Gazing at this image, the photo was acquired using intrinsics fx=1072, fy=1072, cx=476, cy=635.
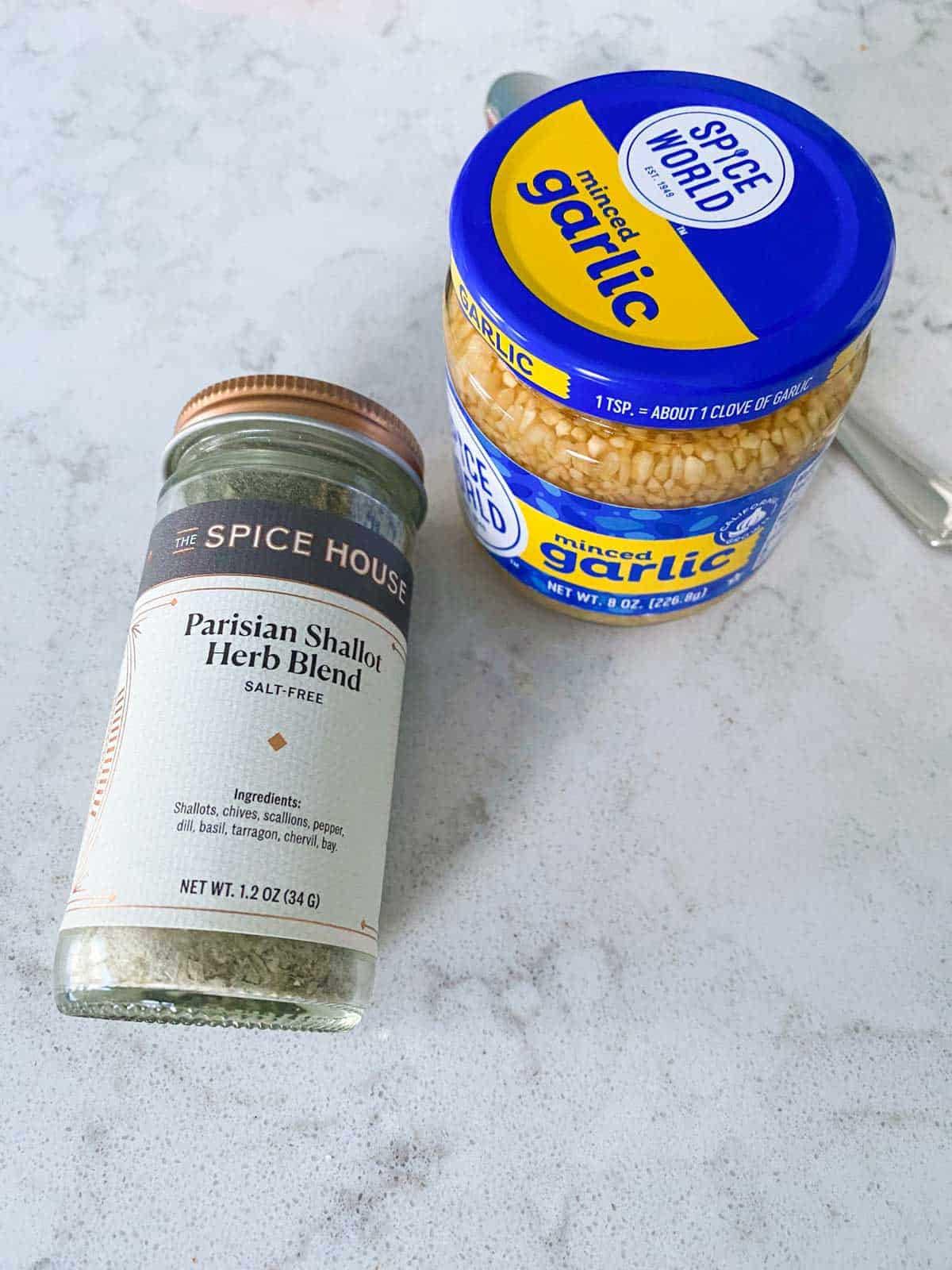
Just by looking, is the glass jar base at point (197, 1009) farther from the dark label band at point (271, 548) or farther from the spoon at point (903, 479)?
the spoon at point (903, 479)

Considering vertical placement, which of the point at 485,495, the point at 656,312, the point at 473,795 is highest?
the point at 656,312

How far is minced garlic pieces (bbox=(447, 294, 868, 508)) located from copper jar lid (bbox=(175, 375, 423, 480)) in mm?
63

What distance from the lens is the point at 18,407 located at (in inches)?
31.0

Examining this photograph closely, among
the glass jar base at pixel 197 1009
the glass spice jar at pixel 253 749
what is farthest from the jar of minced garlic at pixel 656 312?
the glass jar base at pixel 197 1009

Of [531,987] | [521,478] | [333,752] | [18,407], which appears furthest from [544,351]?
[18,407]

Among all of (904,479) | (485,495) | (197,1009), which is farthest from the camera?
(904,479)

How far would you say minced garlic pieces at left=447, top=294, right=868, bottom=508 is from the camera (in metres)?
0.56

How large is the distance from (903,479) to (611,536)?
277 millimetres

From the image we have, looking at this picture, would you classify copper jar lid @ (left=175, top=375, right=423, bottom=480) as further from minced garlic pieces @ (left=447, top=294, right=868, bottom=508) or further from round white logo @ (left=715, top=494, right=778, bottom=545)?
round white logo @ (left=715, top=494, right=778, bottom=545)

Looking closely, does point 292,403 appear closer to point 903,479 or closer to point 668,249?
point 668,249

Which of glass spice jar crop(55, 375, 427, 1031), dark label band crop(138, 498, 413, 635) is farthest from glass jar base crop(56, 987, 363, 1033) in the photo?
dark label band crop(138, 498, 413, 635)

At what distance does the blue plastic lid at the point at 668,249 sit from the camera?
1.69ft

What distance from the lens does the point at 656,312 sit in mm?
527

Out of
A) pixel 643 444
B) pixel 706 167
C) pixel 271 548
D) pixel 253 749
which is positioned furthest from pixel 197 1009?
pixel 706 167
